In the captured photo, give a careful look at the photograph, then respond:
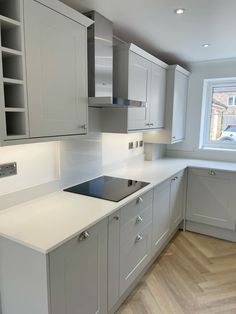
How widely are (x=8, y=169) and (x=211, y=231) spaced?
2.66 metres

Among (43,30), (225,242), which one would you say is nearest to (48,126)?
(43,30)

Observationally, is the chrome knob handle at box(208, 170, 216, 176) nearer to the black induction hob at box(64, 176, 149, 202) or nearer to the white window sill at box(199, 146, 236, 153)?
the white window sill at box(199, 146, 236, 153)

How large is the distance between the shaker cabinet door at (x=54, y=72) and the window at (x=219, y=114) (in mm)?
2447

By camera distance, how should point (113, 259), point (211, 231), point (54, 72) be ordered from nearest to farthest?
1. point (54, 72)
2. point (113, 259)
3. point (211, 231)

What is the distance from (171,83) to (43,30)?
2.02 metres

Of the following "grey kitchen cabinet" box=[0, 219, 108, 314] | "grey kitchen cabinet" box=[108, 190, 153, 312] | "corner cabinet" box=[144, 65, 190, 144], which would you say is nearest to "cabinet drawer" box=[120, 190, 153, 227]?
"grey kitchen cabinet" box=[108, 190, 153, 312]

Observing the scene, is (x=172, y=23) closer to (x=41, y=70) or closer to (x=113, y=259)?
(x=41, y=70)

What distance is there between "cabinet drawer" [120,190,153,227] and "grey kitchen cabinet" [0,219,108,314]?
0.83 ft

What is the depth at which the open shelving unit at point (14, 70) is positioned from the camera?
122 cm

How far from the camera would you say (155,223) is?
2.33m

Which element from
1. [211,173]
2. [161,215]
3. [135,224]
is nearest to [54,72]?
[135,224]

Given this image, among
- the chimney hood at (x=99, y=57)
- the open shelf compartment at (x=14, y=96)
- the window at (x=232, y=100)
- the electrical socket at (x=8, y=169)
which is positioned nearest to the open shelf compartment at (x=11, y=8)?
the open shelf compartment at (x=14, y=96)

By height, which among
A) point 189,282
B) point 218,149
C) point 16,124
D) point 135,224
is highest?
point 16,124

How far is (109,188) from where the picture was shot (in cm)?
206
